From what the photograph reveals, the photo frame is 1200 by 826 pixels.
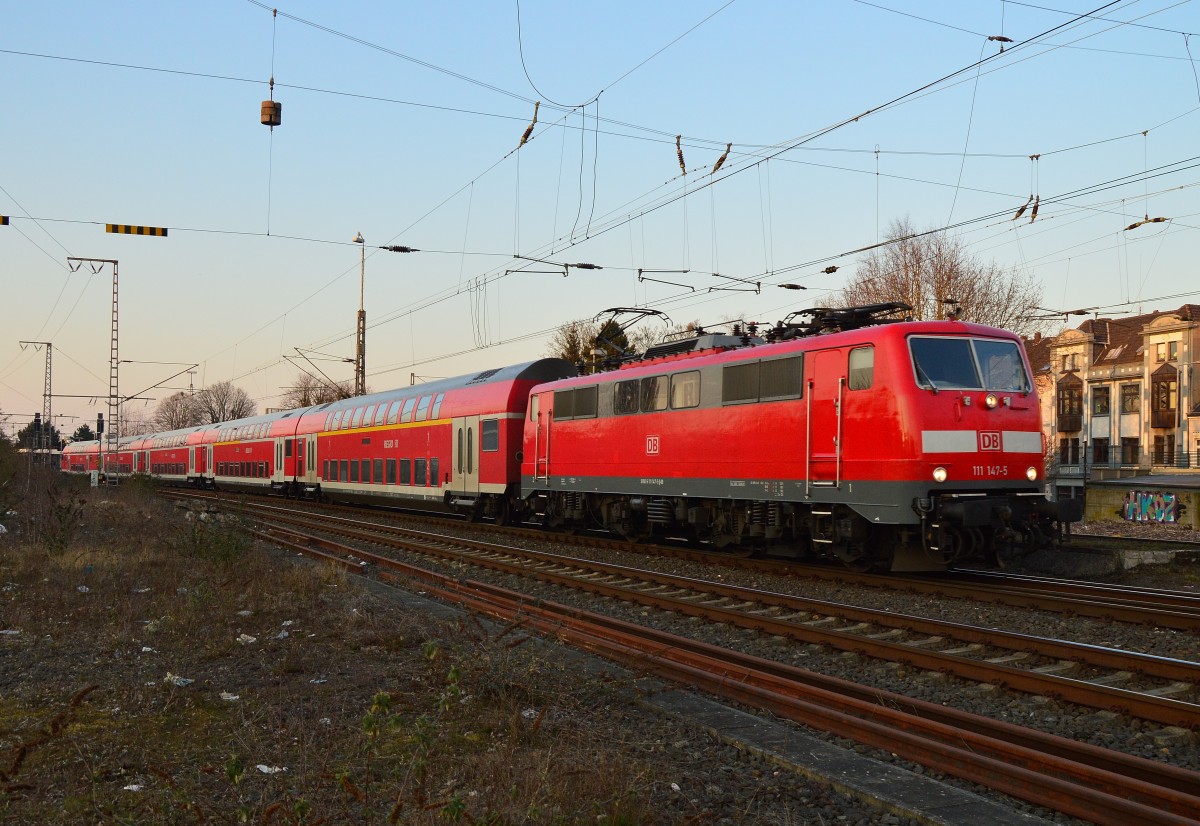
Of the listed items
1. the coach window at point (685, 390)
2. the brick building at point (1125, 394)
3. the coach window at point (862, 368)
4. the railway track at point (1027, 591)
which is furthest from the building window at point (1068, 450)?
the coach window at point (862, 368)

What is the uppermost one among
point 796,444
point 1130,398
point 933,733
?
point 1130,398

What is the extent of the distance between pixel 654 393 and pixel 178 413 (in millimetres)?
128373

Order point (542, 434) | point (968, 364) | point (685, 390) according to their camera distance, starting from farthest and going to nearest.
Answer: point (542, 434)
point (685, 390)
point (968, 364)

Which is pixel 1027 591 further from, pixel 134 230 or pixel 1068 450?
pixel 1068 450

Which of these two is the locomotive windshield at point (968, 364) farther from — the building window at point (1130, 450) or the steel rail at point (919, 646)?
the building window at point (1130, 450)

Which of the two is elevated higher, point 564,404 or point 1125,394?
point 1125,394

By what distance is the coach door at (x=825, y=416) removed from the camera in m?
13.7

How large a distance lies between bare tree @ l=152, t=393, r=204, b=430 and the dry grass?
4584 inches

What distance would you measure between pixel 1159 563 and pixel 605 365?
1113 centimetres

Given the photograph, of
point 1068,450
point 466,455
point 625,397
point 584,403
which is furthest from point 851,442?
point 1068,450

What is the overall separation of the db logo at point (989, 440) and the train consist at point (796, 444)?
1.1 inches

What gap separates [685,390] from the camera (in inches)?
679

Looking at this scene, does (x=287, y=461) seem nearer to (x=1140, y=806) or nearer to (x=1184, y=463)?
(x=1140, y=806)

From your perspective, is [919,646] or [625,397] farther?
[625,397]
